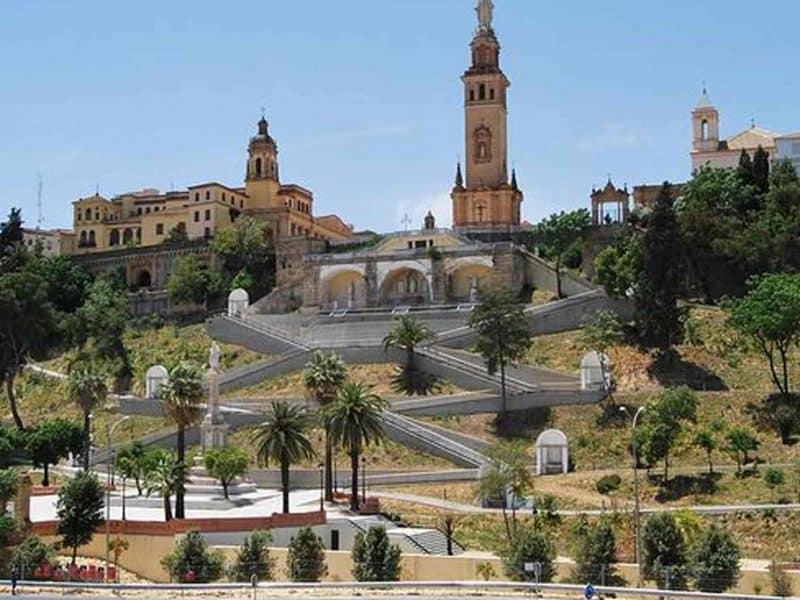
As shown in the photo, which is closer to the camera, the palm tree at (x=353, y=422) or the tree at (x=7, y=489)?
the tree at (x=7, y=489)

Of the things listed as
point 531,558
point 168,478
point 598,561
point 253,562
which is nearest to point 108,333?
point 168,478

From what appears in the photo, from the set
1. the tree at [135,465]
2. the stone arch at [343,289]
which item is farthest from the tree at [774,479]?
the stone arch at [343,289]

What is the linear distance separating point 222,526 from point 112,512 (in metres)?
7.03

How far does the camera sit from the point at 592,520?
5344 centimetres

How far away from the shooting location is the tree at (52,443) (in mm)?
67000

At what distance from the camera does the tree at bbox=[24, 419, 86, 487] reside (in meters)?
67.0

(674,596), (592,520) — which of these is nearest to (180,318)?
(592,520)

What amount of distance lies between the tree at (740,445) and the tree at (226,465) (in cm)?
2178

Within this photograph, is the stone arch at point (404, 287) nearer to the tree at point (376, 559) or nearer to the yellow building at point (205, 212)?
the yellow building at point (205, 212)

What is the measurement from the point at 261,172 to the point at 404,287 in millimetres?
23550

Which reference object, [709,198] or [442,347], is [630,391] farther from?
[709,198]

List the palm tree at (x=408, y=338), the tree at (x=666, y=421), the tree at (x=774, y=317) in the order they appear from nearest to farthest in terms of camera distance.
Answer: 1. the tree at (x=666, y=421)
2. the tree at (x=774, y=317)
3. the palm tree at (x=408, y=338)

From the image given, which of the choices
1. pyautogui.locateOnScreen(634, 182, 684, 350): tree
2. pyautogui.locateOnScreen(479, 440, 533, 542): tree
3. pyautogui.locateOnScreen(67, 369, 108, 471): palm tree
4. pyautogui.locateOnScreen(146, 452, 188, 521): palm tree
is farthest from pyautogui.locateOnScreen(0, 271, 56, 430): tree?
pyautogui.locateOnScreen(634, 182, 684, 350): tree

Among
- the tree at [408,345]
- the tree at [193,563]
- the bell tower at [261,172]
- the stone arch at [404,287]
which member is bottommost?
the tree at [193,563]
